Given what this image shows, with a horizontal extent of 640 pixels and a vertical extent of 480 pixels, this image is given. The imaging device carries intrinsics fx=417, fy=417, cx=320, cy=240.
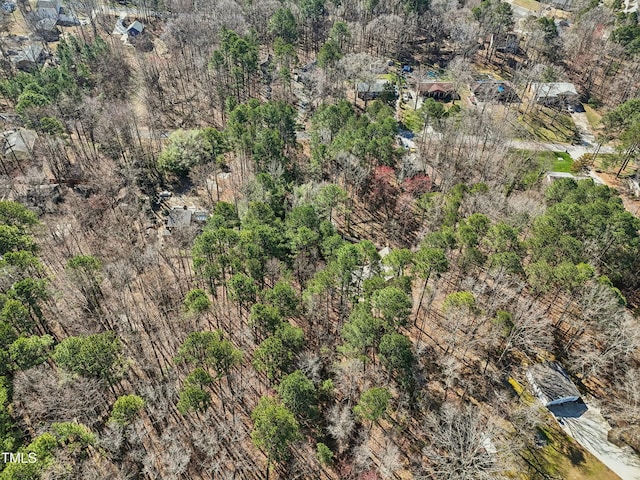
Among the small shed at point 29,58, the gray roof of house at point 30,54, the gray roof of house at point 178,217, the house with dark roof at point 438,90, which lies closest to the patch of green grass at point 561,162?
the house with dark roof at point 438,90

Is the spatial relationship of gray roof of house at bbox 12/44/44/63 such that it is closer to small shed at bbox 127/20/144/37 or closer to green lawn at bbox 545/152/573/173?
small shed at bbox 127/20/144/37

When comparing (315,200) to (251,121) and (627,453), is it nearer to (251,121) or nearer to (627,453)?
(251,121)

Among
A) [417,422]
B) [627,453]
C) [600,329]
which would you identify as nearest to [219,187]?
[417,422]

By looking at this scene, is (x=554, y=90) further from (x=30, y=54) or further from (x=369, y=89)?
(x=30, y=54)

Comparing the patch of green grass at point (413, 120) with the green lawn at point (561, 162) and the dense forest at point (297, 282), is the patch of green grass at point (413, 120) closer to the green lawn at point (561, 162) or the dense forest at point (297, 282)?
the dense forest at point (297, 282)

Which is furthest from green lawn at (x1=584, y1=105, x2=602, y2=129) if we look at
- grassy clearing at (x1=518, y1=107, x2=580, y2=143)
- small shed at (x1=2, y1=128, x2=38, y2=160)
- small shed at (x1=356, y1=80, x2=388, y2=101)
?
small shed at (x1=2, y1=128, x2=38, y2=160)

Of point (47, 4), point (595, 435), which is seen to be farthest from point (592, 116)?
point (47, 4)

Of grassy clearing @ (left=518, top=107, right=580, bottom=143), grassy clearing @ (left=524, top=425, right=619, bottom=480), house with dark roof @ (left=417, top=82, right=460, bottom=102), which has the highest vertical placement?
house with dark roof @ (left=417, top=82, right=460, bottom=102)
